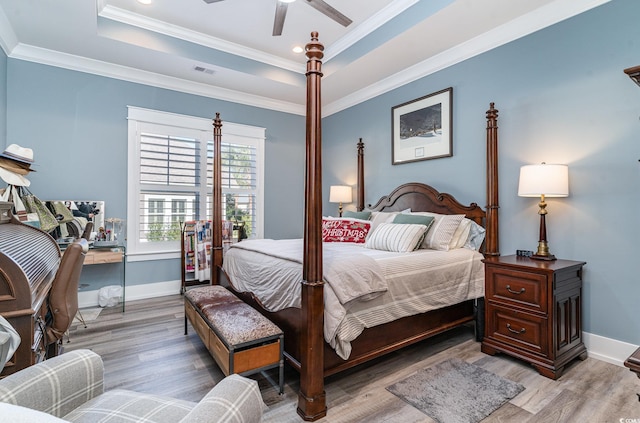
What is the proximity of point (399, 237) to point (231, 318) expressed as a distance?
169cm

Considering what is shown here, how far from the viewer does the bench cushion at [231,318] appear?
6.30 ft

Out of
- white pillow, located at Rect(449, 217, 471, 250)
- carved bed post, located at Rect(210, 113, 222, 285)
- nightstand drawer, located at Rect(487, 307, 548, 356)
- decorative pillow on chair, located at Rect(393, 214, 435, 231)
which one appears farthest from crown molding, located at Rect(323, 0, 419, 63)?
nightstand drawer, located at Rect(487, 307, 548, 356)

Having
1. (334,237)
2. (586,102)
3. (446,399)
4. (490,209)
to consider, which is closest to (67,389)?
(446,399)

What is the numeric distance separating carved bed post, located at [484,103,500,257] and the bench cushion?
208cm

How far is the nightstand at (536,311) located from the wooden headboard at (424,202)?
770 millimetres

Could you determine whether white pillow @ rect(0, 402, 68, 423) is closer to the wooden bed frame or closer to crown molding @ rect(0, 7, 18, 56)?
the wooden bed frame

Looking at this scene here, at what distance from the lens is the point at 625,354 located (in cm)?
234

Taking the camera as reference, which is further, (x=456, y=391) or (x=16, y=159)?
(x=16, y=159)

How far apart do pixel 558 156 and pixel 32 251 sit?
3.74 meters

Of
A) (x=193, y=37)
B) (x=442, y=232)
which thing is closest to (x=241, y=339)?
(x=442, y=232)

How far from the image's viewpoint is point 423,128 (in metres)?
3.87

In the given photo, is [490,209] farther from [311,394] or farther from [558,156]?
[311,394]

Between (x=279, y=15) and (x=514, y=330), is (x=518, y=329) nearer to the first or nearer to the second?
(x=514, y=330)

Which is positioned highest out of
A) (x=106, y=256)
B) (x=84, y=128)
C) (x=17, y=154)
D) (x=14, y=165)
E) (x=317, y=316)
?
(x=84, y=128)
